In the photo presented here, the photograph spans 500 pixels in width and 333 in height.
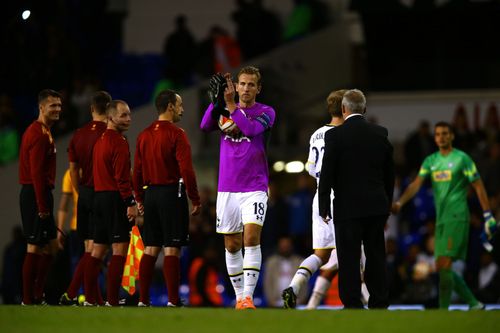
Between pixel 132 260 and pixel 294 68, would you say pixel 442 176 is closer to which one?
pixel 132 260

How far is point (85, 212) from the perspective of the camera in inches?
535

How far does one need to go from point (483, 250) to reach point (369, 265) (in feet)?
28.8

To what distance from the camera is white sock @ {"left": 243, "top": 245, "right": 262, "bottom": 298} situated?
483 inches

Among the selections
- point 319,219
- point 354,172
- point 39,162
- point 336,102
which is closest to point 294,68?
point 336,102

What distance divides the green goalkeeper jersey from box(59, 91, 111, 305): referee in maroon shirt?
4176 mm

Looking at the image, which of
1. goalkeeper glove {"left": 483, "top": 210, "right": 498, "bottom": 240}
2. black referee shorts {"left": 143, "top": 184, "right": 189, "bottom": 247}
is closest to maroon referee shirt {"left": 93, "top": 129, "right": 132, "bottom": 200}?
black referee shorts {"left": 143, "top": 184, "right": 189, "bottom": 247}

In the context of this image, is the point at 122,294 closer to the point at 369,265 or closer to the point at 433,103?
the point at 369,265

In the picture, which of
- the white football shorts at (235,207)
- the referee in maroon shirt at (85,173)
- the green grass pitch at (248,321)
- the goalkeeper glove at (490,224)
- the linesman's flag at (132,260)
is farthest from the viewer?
the goalkeeper glove at (490,224)

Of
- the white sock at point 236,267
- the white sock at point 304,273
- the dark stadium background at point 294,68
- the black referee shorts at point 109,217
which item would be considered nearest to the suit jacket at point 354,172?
the white sock at point 236,267

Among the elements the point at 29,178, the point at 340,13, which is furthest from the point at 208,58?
the point at 29,178

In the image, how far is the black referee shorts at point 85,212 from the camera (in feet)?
44.2

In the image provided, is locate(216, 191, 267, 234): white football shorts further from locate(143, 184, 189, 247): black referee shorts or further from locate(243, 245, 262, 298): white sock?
locate(143, 184, 189, 247): black referee shorts

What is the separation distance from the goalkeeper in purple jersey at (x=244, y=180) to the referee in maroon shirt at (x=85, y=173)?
5.07 feet

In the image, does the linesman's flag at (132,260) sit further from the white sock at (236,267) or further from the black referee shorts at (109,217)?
the white sock at (236,267)
